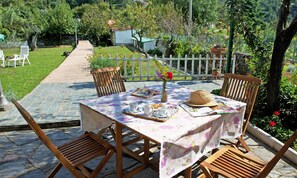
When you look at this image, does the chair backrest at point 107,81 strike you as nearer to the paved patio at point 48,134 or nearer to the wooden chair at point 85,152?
the paved patio at point 48,134

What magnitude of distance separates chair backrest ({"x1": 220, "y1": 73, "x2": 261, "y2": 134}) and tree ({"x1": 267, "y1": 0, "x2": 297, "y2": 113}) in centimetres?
121

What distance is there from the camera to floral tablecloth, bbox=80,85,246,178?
208 cm

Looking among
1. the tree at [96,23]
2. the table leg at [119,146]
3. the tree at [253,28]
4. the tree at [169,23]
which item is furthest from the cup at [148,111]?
the tree at [96,23]

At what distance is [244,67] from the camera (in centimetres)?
773

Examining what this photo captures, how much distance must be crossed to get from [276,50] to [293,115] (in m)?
1.19

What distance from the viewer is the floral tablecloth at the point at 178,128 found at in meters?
2.08

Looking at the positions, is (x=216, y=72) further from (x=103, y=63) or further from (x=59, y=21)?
(x=59, y=21)

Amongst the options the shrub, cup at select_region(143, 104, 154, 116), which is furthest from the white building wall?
cup at select_region(143, 104, 154, 116)

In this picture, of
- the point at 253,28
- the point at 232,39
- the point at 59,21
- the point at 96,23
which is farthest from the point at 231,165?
the point at 59,21

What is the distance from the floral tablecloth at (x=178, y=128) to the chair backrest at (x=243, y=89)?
0.46 metres

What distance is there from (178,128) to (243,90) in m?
1.65

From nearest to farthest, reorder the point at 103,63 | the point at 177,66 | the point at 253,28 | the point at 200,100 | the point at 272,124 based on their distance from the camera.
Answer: the point at 200,100
the point at 272,124
the point at 253,28
the point at 103,63
the point at 177,66

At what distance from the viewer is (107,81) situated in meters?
3.82

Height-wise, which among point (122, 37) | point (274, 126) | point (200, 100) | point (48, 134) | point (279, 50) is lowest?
point (48, 134)
